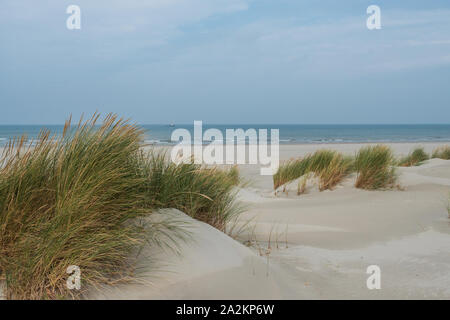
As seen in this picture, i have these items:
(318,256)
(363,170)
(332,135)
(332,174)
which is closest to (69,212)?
(318,256)

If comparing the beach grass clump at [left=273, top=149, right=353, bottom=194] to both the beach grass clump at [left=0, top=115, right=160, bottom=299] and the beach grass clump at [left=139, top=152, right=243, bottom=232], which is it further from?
the beach grass clump at [left=0, top=115, right=160, bottom=299]

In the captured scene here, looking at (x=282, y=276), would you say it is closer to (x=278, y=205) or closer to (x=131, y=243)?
(x=131, y=243)

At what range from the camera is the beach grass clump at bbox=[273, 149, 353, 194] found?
8641mm

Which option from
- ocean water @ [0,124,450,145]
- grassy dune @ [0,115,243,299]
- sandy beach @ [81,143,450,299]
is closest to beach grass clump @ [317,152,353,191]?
sandy beach @ [81,143,450,299]

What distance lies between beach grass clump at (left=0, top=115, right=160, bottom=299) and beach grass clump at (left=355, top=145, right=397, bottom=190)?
5.95m

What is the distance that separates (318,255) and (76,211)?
103 inches

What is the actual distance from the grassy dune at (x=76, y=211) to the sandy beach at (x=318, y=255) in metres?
0.24

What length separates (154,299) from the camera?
298 cm

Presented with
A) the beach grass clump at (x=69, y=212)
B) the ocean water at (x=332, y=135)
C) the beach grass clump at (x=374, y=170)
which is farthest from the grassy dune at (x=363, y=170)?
the ocean water at (x=332, y=135)

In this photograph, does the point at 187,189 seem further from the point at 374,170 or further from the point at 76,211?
the point at 374,170

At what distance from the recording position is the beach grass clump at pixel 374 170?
28.1 feet

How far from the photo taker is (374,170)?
8.63 metres
